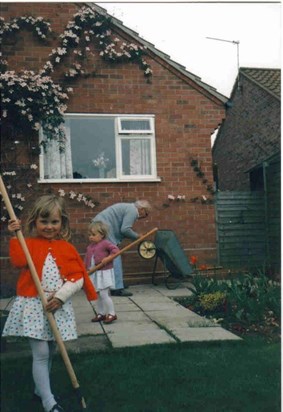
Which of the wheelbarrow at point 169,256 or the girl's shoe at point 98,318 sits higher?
the wheelbarrow at point 169,256

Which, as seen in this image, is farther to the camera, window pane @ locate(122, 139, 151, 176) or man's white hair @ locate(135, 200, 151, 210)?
window pane @ locate(122, 139, 151, 176)

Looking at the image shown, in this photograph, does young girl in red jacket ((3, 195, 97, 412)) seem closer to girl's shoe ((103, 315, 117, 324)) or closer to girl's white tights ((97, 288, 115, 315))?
girl's shoe ((103, 315, 117, 324))

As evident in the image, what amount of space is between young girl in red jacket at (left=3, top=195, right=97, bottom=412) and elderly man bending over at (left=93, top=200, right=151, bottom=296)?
1303mm

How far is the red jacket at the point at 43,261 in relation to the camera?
243 cm

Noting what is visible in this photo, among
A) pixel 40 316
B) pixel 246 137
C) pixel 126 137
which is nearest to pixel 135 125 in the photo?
pixel 126 137

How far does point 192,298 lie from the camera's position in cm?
407

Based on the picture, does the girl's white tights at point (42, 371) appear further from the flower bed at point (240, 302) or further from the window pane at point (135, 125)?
the window pane at point (135, 125)

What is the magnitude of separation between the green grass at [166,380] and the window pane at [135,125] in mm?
2255

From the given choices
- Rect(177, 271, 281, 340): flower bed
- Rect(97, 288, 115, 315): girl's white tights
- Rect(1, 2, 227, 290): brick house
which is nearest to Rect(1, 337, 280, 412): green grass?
Rect(177, 271, 281, 340): flower bed

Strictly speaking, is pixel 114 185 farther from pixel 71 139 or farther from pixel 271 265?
pixel 271 265

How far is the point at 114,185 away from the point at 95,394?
215 cm

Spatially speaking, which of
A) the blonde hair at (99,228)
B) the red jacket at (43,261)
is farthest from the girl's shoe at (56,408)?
the blonde hair at (99,228)

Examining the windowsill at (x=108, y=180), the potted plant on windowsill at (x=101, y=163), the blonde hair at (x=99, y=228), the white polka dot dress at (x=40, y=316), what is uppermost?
the potted plant on windowsill at (x=101, y=163)

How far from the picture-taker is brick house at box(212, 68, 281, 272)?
3.65 metres
